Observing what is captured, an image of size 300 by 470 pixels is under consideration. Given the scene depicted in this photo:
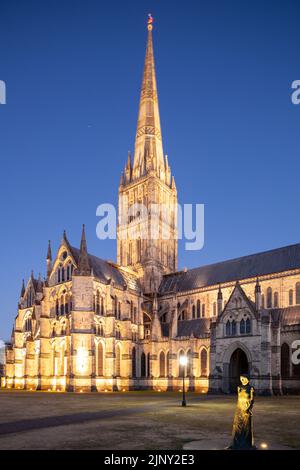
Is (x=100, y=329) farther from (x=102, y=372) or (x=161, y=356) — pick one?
(x=161, y=356)

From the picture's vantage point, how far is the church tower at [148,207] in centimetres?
8156

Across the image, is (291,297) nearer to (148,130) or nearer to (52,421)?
(52,421)

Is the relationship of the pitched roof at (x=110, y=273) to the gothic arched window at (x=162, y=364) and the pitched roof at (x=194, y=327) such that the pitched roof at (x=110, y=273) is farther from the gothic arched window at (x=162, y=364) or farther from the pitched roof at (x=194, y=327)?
the gothic arched window at (x=162, y=364)

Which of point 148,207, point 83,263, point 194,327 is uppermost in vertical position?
point 148,207

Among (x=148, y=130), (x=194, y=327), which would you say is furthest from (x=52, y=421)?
(x=148, y=130)

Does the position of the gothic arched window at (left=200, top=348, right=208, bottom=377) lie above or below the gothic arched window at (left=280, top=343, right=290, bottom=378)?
below

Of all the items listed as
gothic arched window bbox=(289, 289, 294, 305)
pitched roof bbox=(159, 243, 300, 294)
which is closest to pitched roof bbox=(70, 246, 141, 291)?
pitched roof bbox=(159, 243, 300, 294)

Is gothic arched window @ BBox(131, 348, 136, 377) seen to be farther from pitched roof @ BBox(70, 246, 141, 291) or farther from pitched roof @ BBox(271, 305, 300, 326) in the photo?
pitched roof @ BBox(271, 305, 300, 326)

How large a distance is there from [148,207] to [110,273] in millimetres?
18584

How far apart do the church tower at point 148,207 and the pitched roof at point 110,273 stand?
3.33 metres

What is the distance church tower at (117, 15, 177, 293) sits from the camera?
81.6m

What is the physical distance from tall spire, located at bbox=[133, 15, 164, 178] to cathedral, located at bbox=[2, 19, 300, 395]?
1216 cm

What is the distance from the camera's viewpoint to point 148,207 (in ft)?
273

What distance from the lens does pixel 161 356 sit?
64.6 metres
